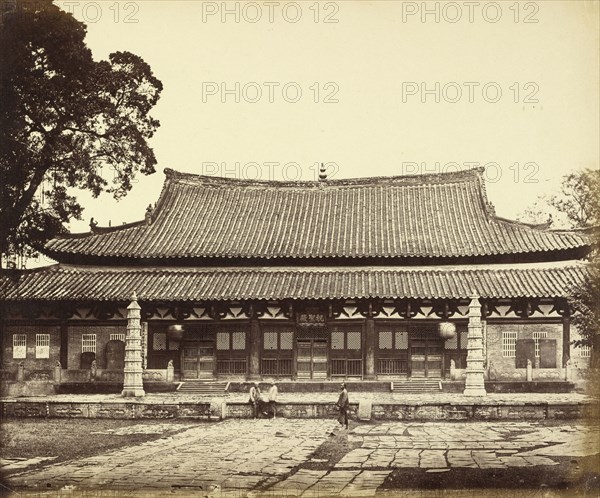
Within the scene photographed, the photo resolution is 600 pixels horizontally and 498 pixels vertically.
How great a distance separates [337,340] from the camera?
26.3m

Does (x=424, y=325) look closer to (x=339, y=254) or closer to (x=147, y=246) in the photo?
(x=339, y=254)

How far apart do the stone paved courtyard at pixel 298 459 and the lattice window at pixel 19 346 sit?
8563 mm

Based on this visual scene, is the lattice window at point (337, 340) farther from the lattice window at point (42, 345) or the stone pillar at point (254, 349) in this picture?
the lattice window at point (42, 345)

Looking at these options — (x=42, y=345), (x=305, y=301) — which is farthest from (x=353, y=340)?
(x=42, y=345)

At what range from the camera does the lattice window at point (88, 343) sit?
24.6 m

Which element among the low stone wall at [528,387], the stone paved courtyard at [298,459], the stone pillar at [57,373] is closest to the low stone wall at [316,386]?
the low stone wall at [528,387]

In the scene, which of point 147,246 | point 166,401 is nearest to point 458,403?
point 166,401

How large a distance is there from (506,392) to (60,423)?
503 inches

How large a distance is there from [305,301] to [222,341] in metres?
2.96

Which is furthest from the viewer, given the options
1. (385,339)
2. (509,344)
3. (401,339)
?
(385,339)

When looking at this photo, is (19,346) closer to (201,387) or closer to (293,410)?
(201,387)

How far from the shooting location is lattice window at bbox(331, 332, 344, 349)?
26250 mm

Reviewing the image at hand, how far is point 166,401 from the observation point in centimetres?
1889

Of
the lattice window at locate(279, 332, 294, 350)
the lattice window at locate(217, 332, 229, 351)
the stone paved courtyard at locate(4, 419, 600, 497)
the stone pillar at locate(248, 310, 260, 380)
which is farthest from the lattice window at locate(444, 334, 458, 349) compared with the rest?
the stone paved courtyard at locate(4, 419, 600, 497)
